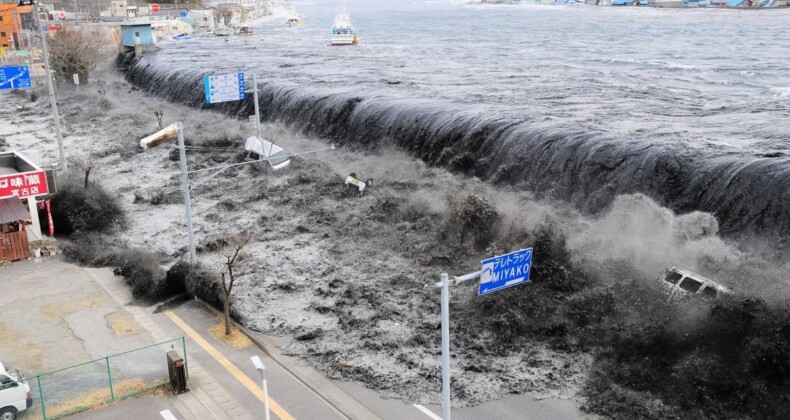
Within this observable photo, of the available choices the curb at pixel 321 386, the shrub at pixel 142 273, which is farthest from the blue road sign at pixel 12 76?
the curb at pixel 321 386

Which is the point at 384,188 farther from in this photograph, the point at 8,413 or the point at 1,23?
the point at 1,23

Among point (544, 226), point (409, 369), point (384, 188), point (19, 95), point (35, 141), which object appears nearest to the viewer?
point (409, 369)

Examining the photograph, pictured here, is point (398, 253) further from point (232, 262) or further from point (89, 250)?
point (89, 250)

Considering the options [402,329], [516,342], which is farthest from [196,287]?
[516,342]

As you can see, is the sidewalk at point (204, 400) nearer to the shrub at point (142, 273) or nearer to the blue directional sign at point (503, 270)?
the shrub at point (142, 273)

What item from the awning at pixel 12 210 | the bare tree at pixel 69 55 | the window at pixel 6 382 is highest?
the bare tree at pixel 69 55

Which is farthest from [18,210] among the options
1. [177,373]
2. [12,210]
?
[177,373]
